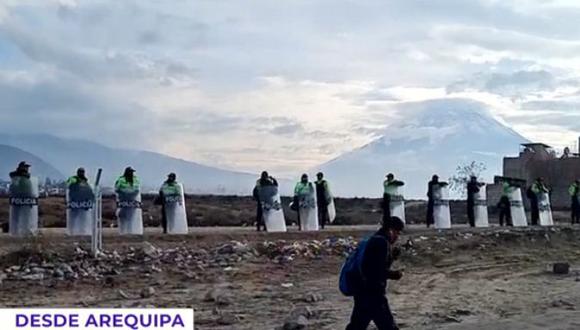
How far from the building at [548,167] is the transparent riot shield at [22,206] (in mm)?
52736

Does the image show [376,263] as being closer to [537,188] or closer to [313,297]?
[313,297]

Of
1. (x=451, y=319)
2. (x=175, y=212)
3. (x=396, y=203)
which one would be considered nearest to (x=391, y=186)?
(x=396, y=203)

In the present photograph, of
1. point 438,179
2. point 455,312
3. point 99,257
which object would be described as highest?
point 438,179

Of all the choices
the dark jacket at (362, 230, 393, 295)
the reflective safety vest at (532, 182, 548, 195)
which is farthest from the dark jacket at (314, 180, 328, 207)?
the dark jacket at (362, 230, 393, 295)

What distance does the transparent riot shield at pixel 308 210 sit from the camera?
28141 mm

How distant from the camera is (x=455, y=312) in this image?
1593cm

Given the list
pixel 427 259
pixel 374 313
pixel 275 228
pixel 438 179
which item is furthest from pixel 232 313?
pixel 438 179

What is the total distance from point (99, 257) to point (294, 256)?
15.5 feet

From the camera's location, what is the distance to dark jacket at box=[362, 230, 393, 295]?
1077 centimetres

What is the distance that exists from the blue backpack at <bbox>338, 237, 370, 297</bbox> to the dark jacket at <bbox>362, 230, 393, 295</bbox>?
52 mm

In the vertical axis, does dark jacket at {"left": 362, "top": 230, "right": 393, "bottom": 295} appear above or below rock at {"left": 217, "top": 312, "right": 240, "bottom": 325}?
above

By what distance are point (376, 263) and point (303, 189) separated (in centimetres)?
1725

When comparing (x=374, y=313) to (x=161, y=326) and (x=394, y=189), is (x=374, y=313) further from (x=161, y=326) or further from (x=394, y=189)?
(x=394, y=189)

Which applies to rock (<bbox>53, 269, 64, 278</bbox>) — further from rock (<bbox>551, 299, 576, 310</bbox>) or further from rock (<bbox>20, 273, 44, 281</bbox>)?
rock (<bbox>551, 299, 576, 310</bbox>)
